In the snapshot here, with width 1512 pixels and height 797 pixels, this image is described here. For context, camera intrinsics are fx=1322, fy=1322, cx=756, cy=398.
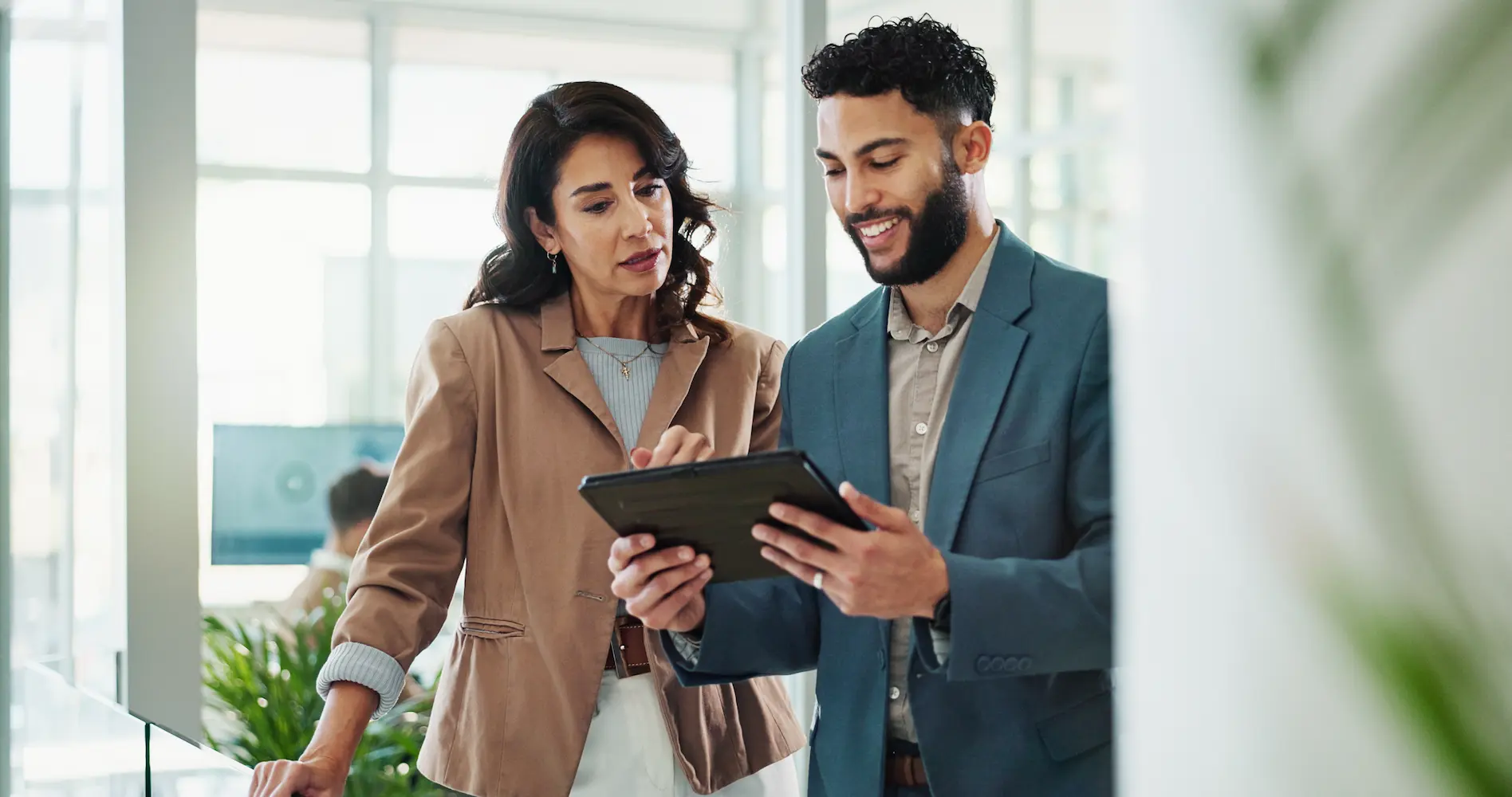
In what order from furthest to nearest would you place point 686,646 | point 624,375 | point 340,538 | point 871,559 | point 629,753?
point 340,538 < point 624,375 < point 629,753 < point 686,646 < point 871,559

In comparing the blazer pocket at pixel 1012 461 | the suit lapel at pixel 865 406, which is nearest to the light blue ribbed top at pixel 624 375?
the suit lapel at pixel 865 406

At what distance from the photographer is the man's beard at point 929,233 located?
1.68 meters

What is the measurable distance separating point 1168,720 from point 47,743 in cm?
315

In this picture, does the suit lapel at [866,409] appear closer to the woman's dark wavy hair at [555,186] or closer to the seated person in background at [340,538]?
the woman's dark wavy hair at [555,186]

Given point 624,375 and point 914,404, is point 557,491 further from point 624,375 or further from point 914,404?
point 914,404

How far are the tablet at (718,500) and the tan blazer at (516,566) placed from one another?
0.44 m

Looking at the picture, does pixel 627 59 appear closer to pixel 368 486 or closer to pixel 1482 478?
pixel 368 486

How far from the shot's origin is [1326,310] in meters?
0.18

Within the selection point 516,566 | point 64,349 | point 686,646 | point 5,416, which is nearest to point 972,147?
point 686,646

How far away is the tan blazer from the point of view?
1.84m

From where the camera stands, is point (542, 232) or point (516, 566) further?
point (542, 232)

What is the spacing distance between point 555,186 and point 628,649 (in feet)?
2.36

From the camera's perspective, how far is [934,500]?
154 cm

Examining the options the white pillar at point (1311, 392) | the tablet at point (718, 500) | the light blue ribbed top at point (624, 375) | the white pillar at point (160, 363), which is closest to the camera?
the white pillar at point (1311, 392)
